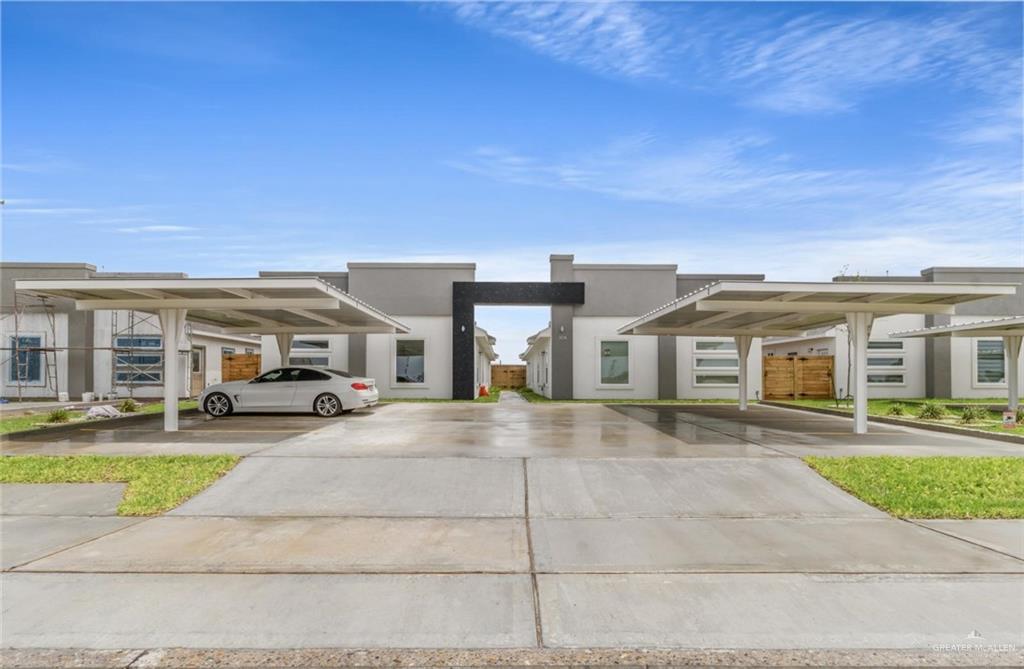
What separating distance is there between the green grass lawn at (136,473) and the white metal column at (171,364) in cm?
335

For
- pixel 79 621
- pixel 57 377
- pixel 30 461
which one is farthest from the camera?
pixel 57 377

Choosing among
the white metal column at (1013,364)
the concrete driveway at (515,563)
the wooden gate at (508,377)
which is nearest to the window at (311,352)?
the concrete driveway at (515,563)

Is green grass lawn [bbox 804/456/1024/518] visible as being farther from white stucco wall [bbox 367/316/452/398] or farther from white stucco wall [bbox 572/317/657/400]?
white stucco wall [bbox 367/316/452/398]

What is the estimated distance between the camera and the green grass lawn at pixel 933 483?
737 cm

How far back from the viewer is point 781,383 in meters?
28.7

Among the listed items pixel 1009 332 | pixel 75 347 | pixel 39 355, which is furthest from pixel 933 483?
pixel 39 355

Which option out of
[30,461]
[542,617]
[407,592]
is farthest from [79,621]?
[30,461]

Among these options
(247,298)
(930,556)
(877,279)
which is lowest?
(930,556)

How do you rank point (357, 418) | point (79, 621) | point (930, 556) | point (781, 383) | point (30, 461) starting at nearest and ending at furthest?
1. point (79, 621)
2. point (930, 556)
3. point (30, 461)
4. point (357, 418)
5. point (781, 383)

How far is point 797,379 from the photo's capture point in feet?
93.8

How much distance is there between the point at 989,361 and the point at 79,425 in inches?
1333

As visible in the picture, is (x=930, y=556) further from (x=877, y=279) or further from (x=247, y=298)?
(x=877, y=279)

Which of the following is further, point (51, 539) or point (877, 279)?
point (877, 279)

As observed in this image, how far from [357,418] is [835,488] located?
1101 cm
